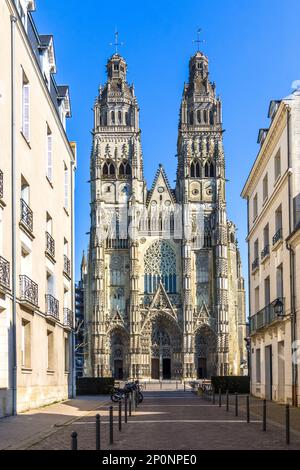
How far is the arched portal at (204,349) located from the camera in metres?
81.1

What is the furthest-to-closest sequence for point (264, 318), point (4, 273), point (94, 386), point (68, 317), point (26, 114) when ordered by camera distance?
1. point (94, 386)
2. point (68, 317)
3. point (264, 318)
4. point (26, 114)
5. point (4, 273)

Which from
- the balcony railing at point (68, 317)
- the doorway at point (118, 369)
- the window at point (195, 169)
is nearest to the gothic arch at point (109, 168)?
the window at point (195, 169)

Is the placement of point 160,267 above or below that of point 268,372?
above

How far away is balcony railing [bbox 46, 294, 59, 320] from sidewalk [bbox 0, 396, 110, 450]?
3.89 meters

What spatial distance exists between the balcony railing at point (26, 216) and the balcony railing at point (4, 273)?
2.36 metres

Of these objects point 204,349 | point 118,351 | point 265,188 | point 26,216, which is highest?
point 265,188

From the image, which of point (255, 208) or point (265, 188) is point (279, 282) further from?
point (255, 208)

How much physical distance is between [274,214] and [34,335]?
11365mm

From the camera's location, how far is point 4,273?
21234mm

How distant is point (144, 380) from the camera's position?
79.6 meters

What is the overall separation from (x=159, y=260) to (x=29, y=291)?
59909 millimetres

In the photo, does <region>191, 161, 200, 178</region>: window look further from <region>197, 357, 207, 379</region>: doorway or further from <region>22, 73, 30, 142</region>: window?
<region>22, 73, 30, 142</region>: window

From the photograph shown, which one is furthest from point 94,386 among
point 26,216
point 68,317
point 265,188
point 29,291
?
point 26,216
